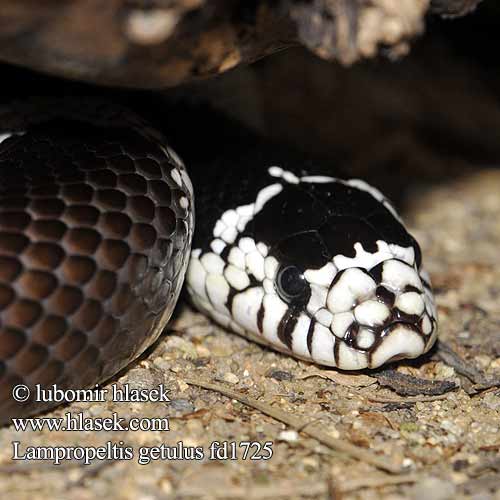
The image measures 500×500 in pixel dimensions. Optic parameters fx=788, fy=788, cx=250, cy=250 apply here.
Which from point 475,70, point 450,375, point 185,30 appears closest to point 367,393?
point 450,375

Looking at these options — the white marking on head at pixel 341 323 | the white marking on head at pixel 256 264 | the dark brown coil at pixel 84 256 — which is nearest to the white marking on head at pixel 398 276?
the white marking on head at pixel 341 323

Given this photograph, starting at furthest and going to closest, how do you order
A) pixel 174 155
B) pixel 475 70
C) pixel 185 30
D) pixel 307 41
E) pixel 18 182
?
pixel 475 70
pixel 174 155
pixel 18 182
pixel 307 41
pixel 185 30

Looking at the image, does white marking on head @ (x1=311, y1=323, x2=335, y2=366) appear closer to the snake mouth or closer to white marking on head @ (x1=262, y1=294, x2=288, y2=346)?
the snake mouth

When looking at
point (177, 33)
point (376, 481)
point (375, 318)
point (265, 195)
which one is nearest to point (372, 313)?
point (375, 318)

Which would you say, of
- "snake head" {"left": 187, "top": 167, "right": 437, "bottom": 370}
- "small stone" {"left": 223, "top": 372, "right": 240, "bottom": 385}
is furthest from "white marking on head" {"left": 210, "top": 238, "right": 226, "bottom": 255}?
"small stone" {"left": 223, "top": 372, "right": 240, "bottom": 385}

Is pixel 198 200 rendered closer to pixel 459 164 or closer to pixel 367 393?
pixel 367 393

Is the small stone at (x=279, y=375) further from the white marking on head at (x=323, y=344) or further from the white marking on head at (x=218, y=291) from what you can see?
the white marking on head at (x=218, y=291)

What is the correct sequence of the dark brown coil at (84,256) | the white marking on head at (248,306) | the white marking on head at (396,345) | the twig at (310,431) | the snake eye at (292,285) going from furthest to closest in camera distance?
the white marking on head at (248,306) < the snake eye at (292,285) < the white marking on head at (396,345) < the twig at (310,431) < the dark brown coil at (84,256)
